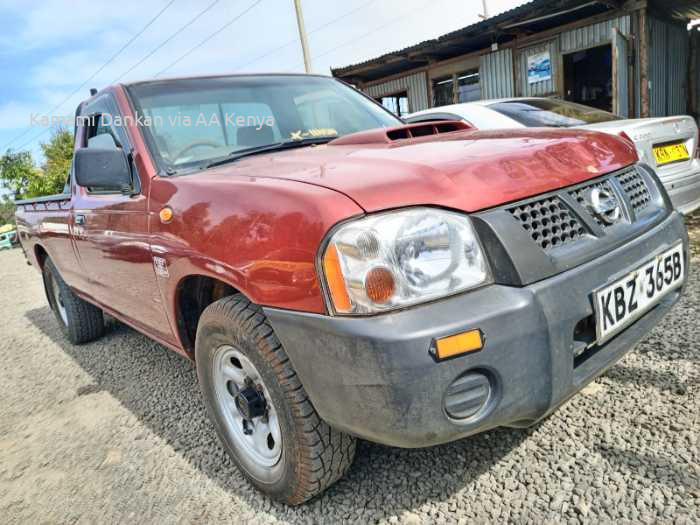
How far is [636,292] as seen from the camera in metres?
1.67

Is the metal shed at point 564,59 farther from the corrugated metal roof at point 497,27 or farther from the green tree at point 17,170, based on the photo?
the green tree at point 17,170

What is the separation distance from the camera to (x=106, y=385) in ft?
10.5

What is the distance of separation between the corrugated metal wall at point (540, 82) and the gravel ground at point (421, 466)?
8.26 metres

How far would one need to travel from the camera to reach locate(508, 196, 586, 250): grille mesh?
147cm

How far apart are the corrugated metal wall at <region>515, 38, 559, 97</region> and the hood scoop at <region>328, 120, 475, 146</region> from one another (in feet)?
28.9

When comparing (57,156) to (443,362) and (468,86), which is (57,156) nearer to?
(468,86)

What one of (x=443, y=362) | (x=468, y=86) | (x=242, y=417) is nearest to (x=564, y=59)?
(x=468, y=86)

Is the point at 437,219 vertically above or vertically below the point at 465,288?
above

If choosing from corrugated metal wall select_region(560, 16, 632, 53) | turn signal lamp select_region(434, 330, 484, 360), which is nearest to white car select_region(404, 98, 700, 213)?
turn signal lamp select_region(434, 330, 484, 360)

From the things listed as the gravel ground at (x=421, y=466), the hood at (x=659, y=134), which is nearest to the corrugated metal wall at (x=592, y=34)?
the hood at (x=659, y=134)

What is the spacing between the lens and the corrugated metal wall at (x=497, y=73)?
34.7ft

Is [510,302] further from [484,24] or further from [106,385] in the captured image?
[484,24]

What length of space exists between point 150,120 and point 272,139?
566 millimetres

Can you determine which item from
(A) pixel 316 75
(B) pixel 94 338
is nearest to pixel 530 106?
(A) pixel 316 75
